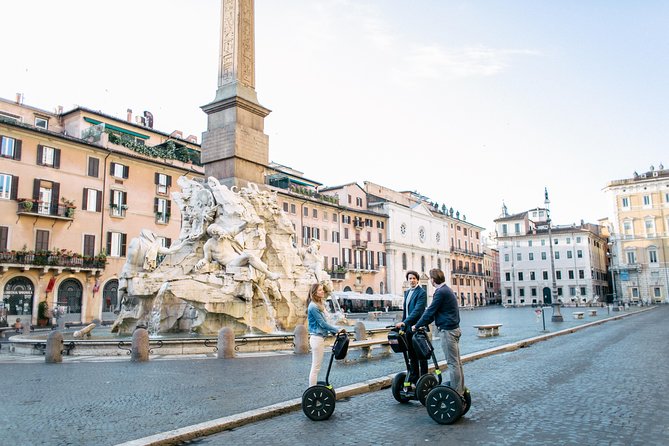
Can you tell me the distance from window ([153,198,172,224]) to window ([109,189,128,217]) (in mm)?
2301

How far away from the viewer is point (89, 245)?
32406 mm

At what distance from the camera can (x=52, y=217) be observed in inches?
1189

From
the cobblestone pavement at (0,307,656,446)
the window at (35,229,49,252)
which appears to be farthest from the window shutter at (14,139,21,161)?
the cobblestone pavement at (0,307,656,446)

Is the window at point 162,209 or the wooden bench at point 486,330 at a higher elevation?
the window at point 162,209

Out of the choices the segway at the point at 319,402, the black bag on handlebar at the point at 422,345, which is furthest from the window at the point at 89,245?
the black bag on handlebar at the point at 422,345

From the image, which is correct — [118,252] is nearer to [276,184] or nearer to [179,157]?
[179,157]

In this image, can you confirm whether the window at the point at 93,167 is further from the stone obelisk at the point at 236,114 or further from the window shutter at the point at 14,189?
the stone obelisk at the point at 236,114

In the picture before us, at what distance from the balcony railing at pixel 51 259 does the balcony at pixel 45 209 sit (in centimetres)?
214

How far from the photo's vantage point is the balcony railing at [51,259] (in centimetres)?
→ 2816

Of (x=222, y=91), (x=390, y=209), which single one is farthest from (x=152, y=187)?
(x=390, y=209)

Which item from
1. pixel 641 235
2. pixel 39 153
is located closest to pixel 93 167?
pixel 39 153

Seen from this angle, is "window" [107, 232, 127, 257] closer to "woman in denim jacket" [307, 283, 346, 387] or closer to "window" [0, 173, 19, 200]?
"window" [0, 173, 19, 200]

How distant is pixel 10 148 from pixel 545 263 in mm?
69033

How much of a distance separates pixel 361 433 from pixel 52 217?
30020 millimetres
